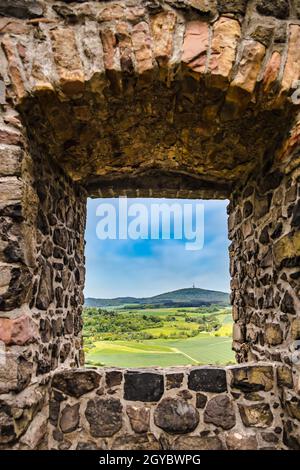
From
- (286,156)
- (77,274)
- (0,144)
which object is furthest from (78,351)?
(286,156)

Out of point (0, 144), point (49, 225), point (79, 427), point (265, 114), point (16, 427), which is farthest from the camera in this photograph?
point (49, 225)

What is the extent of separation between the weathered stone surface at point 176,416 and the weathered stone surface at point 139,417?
6cm

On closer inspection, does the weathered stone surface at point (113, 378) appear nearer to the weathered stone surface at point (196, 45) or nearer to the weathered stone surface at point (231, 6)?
the weathered stone surface at point (196, 45)

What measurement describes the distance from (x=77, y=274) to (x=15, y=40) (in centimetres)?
176

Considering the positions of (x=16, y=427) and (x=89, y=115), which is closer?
(x=16, y=427)

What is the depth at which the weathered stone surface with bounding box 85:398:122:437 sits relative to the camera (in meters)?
2.20

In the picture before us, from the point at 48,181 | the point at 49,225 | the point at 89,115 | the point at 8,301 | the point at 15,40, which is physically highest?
the point at 15,40

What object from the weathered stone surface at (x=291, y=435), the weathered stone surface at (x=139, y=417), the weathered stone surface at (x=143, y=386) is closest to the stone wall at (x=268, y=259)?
the weathered stone surface at (x=291, y=435)

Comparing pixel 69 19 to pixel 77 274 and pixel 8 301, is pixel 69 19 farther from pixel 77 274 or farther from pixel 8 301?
pixel 77 274

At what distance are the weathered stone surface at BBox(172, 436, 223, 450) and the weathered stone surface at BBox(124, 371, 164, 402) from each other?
0.28 meters

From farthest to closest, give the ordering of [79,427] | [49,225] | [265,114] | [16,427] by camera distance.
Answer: [49,225]
[79,427]
[265,114]
[16,427]

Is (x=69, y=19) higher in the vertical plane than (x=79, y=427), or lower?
higher

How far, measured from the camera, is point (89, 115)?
2.07 metres

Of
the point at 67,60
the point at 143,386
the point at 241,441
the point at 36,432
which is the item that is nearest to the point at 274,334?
the point at 241,441
